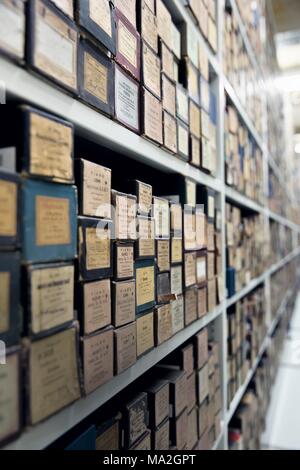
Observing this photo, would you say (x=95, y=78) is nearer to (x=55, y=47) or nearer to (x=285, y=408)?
(x=55, y=47)

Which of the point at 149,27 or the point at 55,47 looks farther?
the point at 149,27

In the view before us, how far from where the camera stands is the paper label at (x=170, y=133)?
824 millimetres

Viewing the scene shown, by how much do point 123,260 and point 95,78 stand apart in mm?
291

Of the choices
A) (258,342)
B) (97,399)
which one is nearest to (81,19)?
(97,399)

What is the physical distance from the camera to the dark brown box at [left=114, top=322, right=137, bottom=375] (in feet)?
2.00

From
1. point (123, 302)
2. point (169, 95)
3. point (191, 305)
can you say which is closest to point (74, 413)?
point (123, 302)

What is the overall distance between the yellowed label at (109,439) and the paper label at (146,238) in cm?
31

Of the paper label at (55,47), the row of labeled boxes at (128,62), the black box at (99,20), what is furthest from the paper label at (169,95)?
the paper label at (55,47)

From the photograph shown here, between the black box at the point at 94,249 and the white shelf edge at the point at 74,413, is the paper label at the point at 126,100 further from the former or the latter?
the white shelf edge at the point at 74,413

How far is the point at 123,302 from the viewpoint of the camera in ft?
2.10

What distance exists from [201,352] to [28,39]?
35.0 inches
